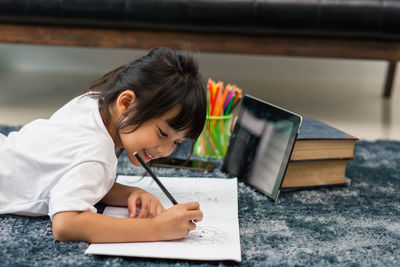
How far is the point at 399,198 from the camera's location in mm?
976

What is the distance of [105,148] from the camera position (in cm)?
74

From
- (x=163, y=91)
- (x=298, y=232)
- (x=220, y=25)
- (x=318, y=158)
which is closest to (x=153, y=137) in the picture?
(x=163, y=91)

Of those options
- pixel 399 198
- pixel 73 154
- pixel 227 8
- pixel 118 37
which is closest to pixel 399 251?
pixel 399 198

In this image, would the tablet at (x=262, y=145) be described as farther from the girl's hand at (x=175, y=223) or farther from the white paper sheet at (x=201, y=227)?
the girl's hand at (x=175, y=223)

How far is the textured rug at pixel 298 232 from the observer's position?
2.22ft

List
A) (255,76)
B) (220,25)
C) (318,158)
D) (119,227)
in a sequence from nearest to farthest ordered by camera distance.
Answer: (119,227) → (318,158) → (220,25) → (255,76)

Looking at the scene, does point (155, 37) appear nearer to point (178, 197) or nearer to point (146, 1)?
point (146, 1)

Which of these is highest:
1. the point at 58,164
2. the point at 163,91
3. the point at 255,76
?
the point at 163,91

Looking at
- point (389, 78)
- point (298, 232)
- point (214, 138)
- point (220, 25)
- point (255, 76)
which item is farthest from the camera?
point (255, 76)

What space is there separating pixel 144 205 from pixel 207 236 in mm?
133

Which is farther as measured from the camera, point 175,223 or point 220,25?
point 220,25

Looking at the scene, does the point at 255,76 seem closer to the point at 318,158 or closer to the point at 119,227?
the point at 318,158

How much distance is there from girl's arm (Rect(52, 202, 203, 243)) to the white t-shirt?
0.02m

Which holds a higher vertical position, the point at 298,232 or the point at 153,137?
the point at 153,137
